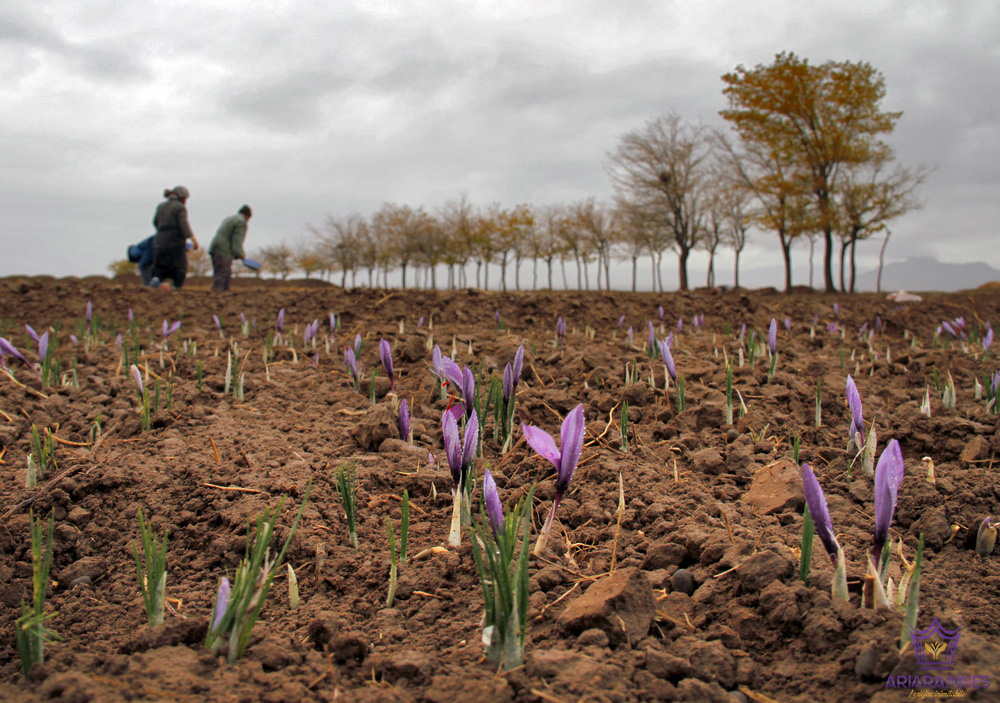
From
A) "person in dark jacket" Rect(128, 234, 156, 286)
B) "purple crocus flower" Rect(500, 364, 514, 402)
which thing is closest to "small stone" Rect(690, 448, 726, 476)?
"purple crocus flower" Rect(500, 364, 514, 402)

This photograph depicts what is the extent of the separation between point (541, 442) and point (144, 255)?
13788 mm

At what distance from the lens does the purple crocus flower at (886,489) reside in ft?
4.13

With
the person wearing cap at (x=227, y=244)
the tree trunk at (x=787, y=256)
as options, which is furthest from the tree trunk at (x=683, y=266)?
the person wearing cap at (x=227, y=244)

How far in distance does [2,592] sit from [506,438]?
149 cm

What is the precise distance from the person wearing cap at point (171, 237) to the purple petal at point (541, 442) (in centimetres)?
1136

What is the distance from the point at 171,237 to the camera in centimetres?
1188

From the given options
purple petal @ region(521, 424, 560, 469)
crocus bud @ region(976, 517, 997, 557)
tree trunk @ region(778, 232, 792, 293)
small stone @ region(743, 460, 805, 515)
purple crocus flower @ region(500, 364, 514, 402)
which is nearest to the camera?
purple petal @ region(521, 424, 560, 469)

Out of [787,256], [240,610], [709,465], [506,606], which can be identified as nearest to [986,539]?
[709,465]

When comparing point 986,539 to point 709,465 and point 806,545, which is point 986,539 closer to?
point 806,545

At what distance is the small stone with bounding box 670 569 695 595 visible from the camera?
4.74 feet

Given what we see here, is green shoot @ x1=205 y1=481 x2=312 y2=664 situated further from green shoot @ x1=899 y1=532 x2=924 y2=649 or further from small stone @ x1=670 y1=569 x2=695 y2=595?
green shoot @ x1=899 y1=532 x2=924 y2=649

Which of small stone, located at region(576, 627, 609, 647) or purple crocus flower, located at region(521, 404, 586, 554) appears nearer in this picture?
small stone, located at region(576, 627, 609, 647)

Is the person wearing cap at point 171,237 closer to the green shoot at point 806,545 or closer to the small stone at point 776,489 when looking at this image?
the small stone at point 776,489

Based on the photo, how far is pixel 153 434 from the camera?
104 inches
